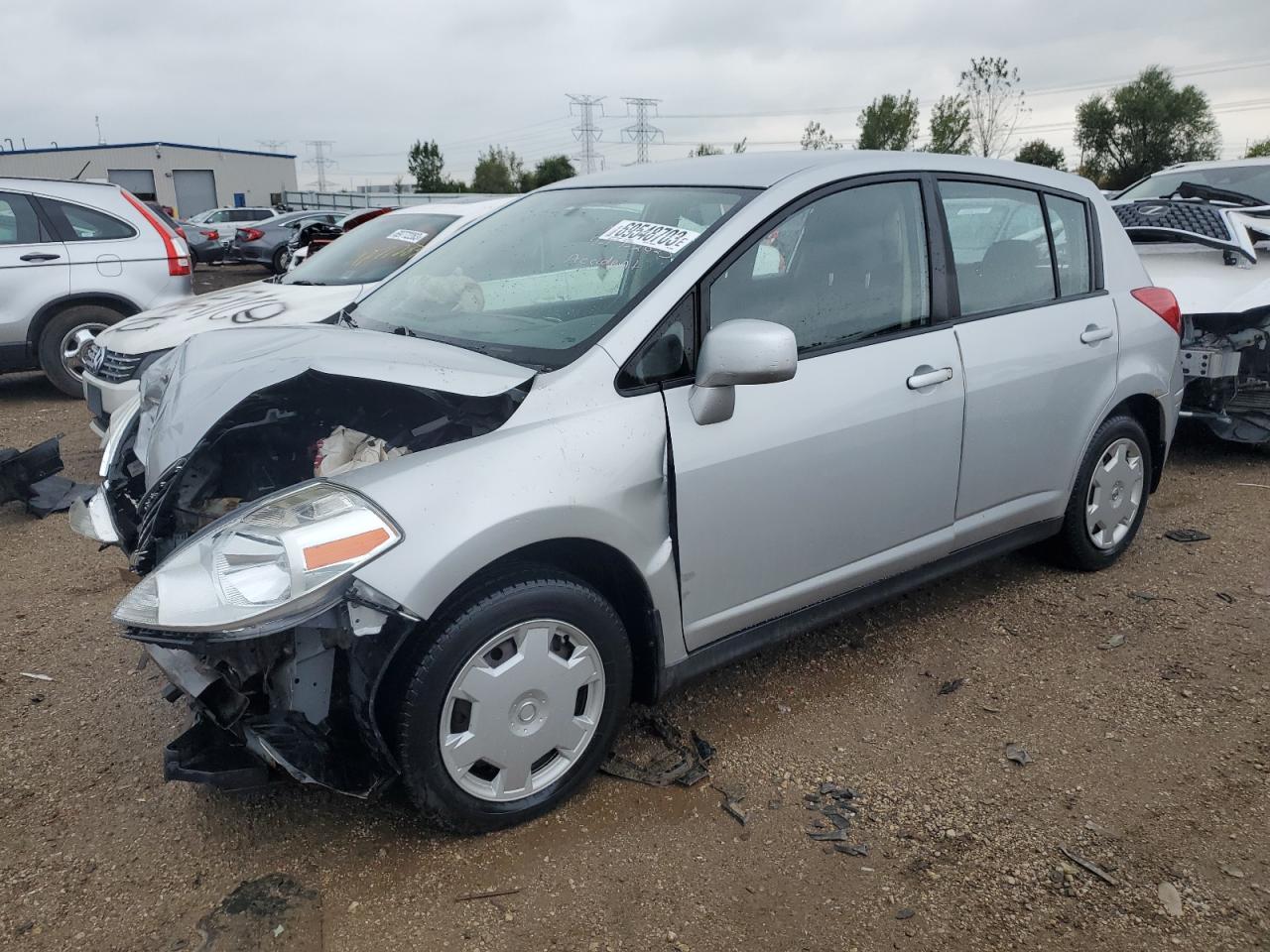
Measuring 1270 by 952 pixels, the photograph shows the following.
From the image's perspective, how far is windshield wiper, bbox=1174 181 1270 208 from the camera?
688 centimetres

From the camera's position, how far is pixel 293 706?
2289 millimetres

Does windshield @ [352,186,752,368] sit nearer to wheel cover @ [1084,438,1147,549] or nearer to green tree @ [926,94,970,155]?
wheel cover @ [1084,438,1147,549]

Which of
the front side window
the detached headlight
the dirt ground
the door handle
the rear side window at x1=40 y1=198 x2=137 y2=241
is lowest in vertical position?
the dirt ground

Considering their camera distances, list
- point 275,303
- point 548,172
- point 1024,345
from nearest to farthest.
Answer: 1. point 1024,345
2. point 275,303
3. point 548,172

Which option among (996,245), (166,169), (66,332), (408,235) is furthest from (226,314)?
(166,169)

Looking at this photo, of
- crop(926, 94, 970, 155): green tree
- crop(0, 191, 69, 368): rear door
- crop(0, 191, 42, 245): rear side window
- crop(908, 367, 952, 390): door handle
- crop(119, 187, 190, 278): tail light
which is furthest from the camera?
crop(926, 94, 970, 155): green tree

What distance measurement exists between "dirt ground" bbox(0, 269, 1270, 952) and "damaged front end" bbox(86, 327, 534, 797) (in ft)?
1.08

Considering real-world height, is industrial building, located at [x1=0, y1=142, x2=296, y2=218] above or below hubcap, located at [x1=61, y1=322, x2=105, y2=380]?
above

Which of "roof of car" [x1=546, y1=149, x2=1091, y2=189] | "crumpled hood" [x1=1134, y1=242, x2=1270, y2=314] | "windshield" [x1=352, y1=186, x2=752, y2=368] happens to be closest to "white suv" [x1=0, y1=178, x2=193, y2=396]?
"windshield" [x1=352, y1=186, x2=752, y2=368]

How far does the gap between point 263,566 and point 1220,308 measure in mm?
5453

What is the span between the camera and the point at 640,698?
2.80 metres

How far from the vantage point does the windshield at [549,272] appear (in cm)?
278

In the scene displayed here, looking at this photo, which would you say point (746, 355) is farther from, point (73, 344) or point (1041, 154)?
point (1041, 154)

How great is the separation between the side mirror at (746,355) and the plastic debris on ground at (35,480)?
12.9 feet
